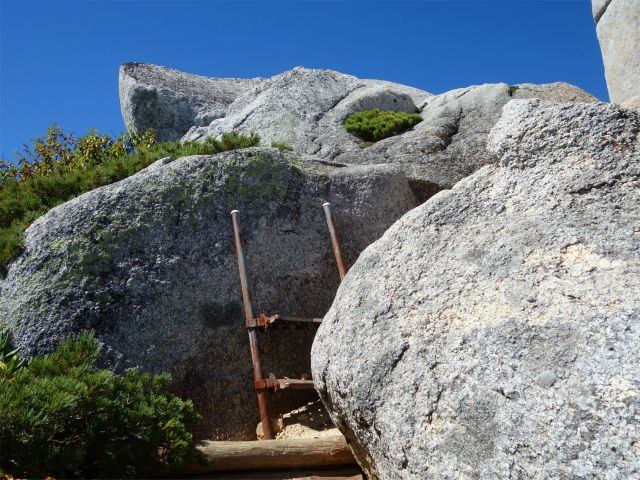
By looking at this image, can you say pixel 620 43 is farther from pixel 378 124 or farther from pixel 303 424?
pixel 303 424

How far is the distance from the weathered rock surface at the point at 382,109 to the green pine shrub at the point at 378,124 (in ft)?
0.68

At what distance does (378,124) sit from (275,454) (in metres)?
7.52

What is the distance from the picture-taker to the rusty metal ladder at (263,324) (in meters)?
5.41

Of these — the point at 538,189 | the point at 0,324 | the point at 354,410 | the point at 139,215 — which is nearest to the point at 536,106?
the point at 538,189

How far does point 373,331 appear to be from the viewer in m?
3.59

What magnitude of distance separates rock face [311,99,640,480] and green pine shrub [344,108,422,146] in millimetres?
6257

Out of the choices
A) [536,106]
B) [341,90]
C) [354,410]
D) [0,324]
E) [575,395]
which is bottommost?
[354,410]

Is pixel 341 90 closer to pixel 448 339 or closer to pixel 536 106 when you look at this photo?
pixel 536 106

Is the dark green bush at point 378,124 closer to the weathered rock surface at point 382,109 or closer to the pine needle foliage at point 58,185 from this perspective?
the weathered rock surface at point 382,109

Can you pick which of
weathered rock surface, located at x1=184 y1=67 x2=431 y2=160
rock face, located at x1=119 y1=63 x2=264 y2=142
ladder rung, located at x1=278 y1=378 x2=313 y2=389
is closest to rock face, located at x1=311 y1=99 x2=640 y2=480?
ladder rung, located at x1=278 y1=378 x2=313 y2=389

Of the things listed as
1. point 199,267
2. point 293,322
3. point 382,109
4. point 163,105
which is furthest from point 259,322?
point 163,105

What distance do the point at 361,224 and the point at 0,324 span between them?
4539mm

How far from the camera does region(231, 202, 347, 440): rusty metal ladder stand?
5.41 meters

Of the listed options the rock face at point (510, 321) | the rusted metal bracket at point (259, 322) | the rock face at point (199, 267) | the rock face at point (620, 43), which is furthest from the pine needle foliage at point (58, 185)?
the rock face at point (620, 43)
